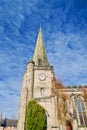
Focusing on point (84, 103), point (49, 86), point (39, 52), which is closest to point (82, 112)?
point (84, 103)

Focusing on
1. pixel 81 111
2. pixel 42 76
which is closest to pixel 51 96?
pixel 81 111

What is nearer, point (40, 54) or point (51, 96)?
point (51, 96)

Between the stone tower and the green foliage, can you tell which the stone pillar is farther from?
the green foliage

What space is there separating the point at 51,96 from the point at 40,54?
17.8 metres

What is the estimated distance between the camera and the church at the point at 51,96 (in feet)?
111

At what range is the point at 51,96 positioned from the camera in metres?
37.8

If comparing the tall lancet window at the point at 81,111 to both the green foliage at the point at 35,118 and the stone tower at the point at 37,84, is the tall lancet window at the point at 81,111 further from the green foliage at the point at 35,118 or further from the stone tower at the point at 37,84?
the green foliage at the point at 35,118

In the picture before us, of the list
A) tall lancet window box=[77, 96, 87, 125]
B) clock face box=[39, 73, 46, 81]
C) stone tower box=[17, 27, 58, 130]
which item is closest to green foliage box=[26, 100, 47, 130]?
stone tower box=[17, 27, 58, 130]

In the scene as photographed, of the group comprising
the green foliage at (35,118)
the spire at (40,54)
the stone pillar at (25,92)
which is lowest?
the green foliage at (35,118)

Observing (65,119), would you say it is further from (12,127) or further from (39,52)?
(12,127)

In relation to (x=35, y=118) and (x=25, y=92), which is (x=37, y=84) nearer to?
(x=25, y=92)

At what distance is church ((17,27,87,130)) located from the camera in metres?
33.8

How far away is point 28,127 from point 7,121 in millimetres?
32033

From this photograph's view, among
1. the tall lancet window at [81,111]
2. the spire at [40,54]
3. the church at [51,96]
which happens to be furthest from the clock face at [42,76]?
the tall lancet window at [81,111]
